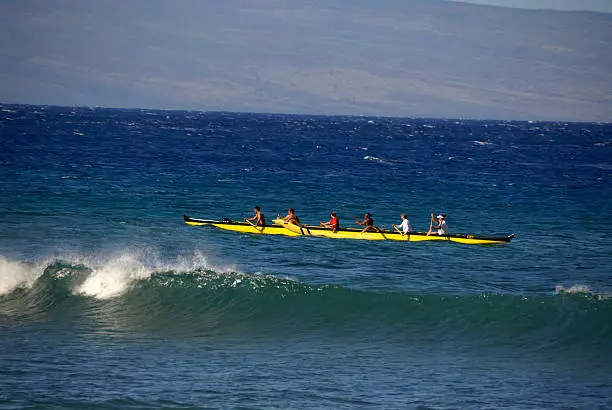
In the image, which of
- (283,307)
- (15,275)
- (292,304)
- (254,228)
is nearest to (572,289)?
(292,304)

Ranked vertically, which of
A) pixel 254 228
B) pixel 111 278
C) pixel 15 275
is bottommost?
pixel 15 275

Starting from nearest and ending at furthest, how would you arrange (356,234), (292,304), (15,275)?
(292,304)
(15,275)
(356,234)

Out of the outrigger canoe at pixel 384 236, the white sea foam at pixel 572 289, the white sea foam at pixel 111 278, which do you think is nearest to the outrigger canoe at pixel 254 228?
the outrigger canoe at pixel 384 236

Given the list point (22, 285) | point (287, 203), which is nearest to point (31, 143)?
point (287, 203)

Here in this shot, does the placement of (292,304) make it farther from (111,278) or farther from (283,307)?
(111,278)

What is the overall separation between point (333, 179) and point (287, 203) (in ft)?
43.5

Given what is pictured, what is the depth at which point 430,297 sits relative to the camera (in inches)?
979

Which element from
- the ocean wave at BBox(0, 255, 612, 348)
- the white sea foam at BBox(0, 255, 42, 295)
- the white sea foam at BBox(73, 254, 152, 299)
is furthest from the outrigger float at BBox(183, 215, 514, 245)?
the white sea foam at BBox(0, 255, 42, 295)


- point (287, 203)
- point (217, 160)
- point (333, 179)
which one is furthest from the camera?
point (217, 160)

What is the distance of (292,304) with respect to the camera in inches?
961

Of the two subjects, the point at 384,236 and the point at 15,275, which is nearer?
the point at 15,275

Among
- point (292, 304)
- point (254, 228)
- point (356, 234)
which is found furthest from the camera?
point (254, 228)

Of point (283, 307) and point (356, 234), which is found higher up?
point (356, 234)

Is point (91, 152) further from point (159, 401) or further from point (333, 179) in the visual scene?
point (159, 401)
